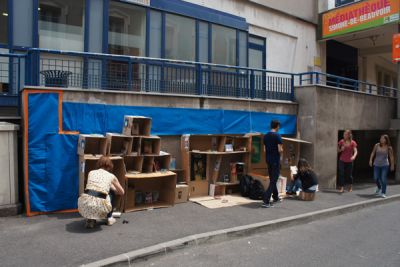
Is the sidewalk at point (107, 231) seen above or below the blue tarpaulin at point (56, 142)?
below

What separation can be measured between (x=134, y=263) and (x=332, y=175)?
8.58m

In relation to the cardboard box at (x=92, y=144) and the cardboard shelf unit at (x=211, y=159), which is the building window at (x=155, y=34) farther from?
the cardboard box at (x=92, y=144)

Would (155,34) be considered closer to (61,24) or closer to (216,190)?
(61,24)

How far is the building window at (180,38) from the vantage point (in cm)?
1191

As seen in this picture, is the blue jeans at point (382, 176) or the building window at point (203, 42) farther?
the building window at point (203, 42)

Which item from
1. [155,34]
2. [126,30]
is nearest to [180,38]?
[155,34]

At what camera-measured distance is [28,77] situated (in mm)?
7680

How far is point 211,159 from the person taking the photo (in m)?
9.71

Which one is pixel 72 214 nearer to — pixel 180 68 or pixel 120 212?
pixel 120 212

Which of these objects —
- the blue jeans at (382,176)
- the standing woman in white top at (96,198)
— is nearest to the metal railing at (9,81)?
the standing woman in white top at (96,198)

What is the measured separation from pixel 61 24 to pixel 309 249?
816cm

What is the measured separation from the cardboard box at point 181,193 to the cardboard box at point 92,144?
77.3 inches

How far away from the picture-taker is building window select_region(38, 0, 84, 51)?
31.5 feet

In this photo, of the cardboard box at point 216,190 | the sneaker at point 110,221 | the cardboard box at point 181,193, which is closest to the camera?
the sneaker at point 110,221
